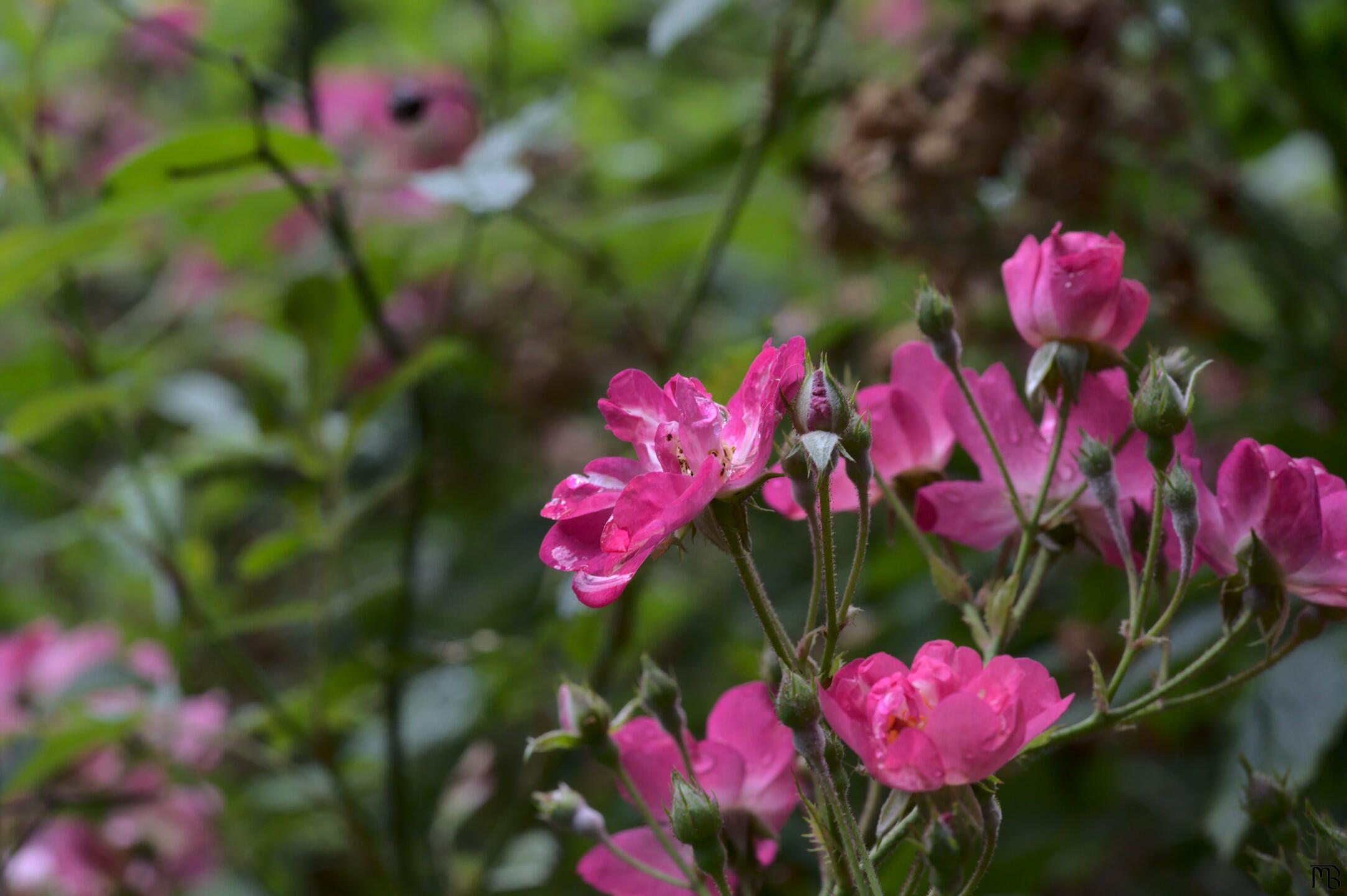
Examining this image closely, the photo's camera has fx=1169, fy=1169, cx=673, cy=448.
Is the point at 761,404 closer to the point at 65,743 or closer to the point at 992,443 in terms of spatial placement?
the point at 992,443

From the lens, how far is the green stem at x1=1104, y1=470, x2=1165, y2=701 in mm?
401

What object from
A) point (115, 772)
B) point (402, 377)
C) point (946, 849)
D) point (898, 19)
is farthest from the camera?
point (898, 19)

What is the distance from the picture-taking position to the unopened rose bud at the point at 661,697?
1.38 ft

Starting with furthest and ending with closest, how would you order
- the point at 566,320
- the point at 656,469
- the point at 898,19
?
the point at 898,19 → the point at 566,320 → the point at 656,469

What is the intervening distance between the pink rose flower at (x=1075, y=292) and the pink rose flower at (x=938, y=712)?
0.43ft

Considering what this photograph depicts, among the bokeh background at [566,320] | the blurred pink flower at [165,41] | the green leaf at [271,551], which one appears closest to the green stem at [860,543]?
the bokeh background at [566,320]

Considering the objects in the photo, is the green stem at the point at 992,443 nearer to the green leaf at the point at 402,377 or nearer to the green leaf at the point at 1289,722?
the green leaf at the point at 1289,722

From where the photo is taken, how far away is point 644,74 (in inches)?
63.4

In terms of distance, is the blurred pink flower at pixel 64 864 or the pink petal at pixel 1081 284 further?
the blurred pink flower at pixel 64 864

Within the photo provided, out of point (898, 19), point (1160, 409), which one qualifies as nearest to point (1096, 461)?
point (1160, 409)

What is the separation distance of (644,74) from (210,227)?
79 cm

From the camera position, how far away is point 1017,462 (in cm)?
50

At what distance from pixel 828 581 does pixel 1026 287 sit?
15 cm

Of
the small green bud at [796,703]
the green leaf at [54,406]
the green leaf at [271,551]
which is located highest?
the green leaf at [54,406]
